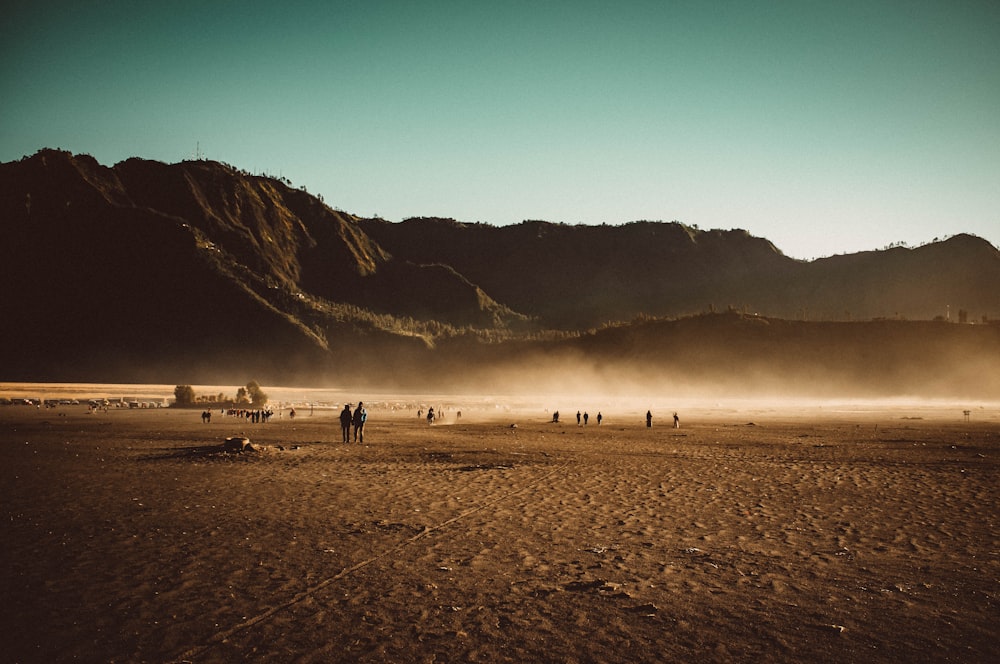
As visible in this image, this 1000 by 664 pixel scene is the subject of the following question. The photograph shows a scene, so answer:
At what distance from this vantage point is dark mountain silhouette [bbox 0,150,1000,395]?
94688 mm

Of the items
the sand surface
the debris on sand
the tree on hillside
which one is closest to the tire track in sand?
the sand surface

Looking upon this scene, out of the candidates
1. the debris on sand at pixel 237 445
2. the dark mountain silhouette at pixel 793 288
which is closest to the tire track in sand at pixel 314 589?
the debris on sand at pixel 237 445

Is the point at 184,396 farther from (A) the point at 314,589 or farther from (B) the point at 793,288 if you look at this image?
(B) the point at 793,288

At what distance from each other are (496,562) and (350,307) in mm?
146356

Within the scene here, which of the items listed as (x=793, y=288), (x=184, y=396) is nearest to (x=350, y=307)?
(x=184, y=396)

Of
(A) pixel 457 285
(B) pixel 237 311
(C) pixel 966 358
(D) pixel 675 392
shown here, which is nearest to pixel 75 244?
(B) pixel 237 311

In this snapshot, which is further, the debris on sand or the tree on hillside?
the tree on hillside

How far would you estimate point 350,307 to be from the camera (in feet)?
490

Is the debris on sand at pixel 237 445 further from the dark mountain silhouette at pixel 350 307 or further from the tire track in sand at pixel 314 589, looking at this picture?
the dark mountain silhouette at pixel 350 307

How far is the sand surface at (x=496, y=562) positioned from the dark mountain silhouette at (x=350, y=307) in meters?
83.2

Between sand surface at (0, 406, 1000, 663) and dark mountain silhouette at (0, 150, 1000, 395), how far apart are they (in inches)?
3275

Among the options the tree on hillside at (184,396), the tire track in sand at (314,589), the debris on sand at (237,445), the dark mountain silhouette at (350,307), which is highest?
the dark mountain silhouette at (350,307)

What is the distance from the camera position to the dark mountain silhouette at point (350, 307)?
94.7 meters

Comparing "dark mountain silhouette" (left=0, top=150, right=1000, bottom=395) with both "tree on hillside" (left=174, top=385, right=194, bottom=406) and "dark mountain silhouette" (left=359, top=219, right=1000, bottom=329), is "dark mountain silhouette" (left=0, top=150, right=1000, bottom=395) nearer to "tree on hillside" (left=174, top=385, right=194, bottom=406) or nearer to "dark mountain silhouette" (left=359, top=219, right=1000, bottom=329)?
"dark mountain silhouette" (left=359, top=219, right=1000, bottom=329)
